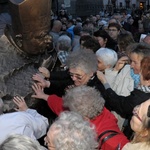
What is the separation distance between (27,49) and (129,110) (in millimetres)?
875

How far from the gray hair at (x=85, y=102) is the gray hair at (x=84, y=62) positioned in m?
0.54

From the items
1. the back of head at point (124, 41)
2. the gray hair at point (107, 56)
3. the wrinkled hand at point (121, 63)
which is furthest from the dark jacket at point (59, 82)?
the back of head at point (124, 41)

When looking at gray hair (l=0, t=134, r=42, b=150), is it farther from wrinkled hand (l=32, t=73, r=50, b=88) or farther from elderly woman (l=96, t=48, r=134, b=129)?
elderly woman (l=96, t=48, r=134, b=129)

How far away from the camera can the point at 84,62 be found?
9.51ft

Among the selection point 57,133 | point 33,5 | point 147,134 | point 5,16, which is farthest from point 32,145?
point 5,16

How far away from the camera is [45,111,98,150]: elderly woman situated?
5.87 ft

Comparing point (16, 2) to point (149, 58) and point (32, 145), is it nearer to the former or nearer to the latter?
point (149, 58)

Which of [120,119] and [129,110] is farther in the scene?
[120,119]

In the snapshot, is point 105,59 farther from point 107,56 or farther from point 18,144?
point 18,144

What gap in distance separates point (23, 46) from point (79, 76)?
0.46 meters

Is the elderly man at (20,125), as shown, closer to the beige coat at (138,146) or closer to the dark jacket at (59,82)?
the beige coat at (138,146)

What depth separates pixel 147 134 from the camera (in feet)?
6.32

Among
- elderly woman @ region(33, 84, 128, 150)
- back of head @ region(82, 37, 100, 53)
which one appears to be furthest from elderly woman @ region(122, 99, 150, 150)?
back of head @ region(82, 37, 100, 53)

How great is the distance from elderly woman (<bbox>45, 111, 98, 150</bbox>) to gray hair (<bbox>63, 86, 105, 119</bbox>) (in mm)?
302
